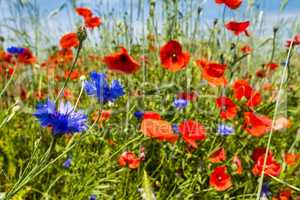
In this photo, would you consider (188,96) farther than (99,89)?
Yes

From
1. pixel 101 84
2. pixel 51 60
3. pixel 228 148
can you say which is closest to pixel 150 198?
pixel 101 84

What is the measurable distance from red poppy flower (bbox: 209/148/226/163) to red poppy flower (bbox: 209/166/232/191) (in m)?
0.03

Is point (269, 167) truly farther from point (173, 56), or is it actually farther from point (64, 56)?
point (64, 56)

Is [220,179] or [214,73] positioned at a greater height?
[214,73]

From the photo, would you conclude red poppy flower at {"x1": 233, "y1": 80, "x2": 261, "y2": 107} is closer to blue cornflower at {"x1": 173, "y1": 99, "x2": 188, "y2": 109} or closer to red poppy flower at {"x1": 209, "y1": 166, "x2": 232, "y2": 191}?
blue cornflower at {"x1": 173, "y1": 99, "x2": 188, "y2": 109}

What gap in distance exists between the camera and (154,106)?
5.80 ft

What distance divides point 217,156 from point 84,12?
946 millimetres

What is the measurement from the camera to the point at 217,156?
1379 millimetres

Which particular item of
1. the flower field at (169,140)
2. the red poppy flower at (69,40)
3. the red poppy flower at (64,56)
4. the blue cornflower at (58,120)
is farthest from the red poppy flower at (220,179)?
the red poppy flower at (64,56)

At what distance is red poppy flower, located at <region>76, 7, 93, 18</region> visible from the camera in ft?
6.50

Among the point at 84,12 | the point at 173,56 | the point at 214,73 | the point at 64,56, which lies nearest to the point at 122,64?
the point at 173,56

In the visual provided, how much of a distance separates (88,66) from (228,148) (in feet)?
3.93

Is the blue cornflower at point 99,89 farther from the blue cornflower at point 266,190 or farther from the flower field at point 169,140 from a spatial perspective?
the blue cornflower at point 266,190

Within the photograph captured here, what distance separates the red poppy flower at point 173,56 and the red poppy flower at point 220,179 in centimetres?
36
